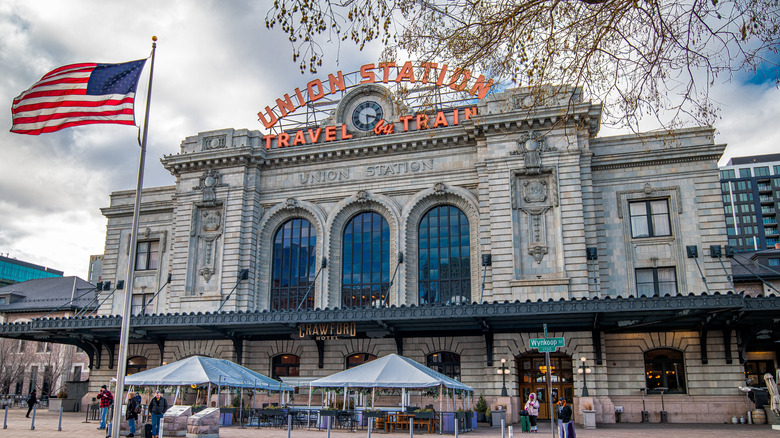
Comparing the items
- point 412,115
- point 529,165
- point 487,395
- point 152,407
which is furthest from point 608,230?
point 152,407

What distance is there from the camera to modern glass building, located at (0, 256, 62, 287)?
114125 mm

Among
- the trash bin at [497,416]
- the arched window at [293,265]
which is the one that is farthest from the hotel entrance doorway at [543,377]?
the arched window at [293,265]

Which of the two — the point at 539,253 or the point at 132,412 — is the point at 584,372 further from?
the point at 132,412

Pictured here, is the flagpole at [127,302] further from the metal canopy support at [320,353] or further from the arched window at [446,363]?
the arched window at [446,363]

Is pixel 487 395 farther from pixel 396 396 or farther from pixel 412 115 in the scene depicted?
pixel 412 115

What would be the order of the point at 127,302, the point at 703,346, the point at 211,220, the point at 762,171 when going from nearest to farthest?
1. the point at 127,302
2. the point at 703,346
3. the point at 211,220
4. the point at 762,171

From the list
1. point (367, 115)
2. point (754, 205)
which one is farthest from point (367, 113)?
point (754, 205)

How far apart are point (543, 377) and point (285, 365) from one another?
1407cm

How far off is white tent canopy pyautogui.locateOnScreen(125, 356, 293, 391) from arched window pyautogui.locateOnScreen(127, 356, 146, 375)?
47.0ft

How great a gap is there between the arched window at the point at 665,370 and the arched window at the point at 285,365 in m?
18.0

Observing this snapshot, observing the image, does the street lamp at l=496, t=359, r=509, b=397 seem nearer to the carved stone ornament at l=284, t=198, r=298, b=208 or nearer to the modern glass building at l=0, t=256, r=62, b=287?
the carved stone ornament at l=284, t=198, r=298, b=208

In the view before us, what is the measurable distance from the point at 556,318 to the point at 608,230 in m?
6.47

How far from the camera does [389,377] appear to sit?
23297mm

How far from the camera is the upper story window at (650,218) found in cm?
3203
